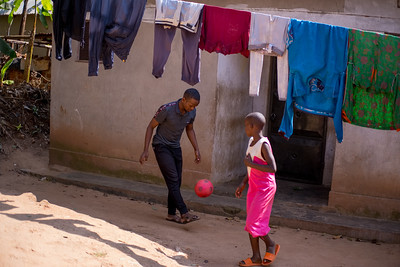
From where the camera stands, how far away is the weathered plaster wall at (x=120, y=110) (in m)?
7.66

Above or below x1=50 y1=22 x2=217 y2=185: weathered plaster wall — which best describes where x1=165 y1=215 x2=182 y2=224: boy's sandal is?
below

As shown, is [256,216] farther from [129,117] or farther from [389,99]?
[129,117]

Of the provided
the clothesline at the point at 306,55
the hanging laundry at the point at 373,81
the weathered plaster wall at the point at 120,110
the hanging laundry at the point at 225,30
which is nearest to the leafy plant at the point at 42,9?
the weathered plaster wall at the point at 120,110

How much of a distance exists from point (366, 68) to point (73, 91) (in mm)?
5329

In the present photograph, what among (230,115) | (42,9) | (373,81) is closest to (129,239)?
(373,81)

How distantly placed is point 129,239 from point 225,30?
100 inches

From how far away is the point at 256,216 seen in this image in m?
4.86

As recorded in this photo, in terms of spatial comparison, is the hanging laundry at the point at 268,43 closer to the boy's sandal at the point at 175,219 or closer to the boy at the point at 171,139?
the boy at the point at 171,139

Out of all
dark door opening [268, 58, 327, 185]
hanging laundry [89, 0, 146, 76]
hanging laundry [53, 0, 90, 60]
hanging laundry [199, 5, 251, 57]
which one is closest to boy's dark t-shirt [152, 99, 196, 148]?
hanging laundry [89, 0, 146, 76]

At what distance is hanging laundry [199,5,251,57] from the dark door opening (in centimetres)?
328

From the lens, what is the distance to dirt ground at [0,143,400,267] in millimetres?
4340

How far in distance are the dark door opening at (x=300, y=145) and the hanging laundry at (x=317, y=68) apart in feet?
10.3

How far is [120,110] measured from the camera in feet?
27.0

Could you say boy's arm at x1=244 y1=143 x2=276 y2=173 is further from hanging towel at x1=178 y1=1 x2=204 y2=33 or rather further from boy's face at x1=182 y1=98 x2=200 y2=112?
hanging towel at x1=178 y1=1 x2=204 y2=33
